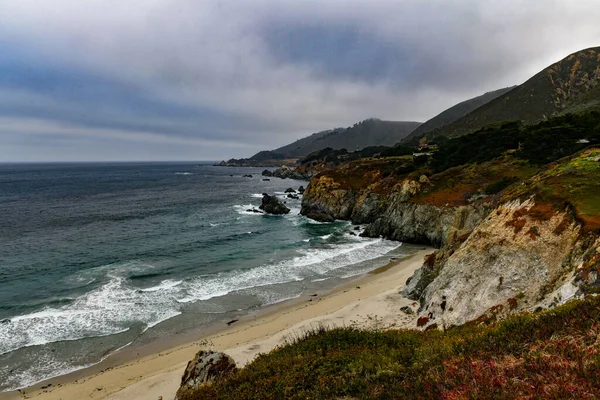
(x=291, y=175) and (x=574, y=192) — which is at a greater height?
(x=291, y=175)

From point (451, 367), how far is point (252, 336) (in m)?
17.1

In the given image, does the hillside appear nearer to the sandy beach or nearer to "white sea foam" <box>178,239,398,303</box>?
"white sea foam" <box>178,239,398,303</box>

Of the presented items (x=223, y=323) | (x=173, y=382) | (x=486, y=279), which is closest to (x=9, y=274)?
(x=223, y=323)

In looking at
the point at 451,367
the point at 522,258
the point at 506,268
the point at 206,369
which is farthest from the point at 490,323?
the point at 206,369

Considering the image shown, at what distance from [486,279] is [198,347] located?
17829mm

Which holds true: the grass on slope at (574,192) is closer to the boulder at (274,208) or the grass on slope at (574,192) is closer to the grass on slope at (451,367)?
the grass on slope at (451,367)

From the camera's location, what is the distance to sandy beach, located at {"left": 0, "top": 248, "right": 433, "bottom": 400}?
17.0 m

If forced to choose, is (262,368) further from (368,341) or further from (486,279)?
(486,279)

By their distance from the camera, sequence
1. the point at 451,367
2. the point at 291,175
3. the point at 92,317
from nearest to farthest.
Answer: the point at 451,367, the point at 92,317, the point at 291,175

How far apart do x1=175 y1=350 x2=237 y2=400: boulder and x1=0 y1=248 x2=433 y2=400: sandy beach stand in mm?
4042

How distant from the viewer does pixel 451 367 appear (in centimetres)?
761

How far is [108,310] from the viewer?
26.3 metres

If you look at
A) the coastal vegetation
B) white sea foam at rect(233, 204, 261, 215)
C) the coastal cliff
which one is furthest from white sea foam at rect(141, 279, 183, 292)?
white sea foam at rect(233, 204, 261, 215)

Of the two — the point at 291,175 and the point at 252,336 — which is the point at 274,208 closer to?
the point at 252,336
